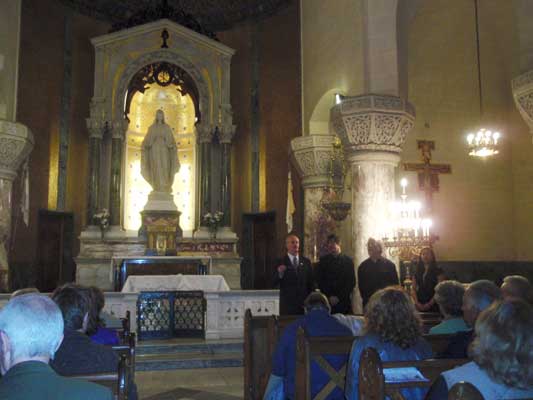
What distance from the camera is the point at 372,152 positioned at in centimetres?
812

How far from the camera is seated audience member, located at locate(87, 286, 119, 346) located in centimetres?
332

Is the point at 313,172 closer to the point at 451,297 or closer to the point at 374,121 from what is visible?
the point at 374,121

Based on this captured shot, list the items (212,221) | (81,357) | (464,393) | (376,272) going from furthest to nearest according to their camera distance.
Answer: (212,221) < (376,272) < (81,357) < (464,393)

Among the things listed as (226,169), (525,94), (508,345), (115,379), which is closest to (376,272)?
(525,94)

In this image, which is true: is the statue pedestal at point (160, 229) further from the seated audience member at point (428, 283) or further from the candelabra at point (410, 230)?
the candelabra at point (410, 230)

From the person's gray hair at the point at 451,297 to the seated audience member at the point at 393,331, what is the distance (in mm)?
973

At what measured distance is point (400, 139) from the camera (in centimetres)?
825

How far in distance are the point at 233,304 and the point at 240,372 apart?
1.83 meters

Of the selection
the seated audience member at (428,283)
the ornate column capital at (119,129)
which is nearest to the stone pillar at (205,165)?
the ornate column capital at (119,129)

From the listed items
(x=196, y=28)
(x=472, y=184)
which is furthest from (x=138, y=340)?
(x=196, y=28)

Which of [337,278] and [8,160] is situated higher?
[8,160]

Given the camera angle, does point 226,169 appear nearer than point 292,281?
No

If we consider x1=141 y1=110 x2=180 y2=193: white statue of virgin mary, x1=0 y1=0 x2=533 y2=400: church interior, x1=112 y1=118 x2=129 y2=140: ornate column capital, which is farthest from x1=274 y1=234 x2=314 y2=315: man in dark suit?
x1=112 y1=118 x2=129 y2=140: ornate column capital

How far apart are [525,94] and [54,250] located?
10674mm
